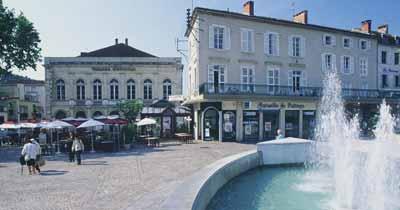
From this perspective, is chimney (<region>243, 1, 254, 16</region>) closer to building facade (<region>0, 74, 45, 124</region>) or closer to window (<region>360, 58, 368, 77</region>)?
window (<region>360, 58, 368, 77</region>)

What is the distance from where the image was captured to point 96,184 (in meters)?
9.86

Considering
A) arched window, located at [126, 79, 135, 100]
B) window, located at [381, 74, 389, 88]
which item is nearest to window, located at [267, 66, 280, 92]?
window, located at [381, 74, 389, 88]

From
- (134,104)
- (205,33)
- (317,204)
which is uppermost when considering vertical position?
(205,33)

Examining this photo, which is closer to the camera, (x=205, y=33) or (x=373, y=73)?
(x=205, y=33)

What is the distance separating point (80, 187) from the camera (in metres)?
9.49

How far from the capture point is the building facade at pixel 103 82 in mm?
37375

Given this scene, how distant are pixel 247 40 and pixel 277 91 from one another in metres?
5.64

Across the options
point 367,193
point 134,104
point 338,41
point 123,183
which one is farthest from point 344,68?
point 123,183

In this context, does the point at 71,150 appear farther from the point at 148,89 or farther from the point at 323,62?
the point at 323,62

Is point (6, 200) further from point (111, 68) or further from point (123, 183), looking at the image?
point (111, 68)

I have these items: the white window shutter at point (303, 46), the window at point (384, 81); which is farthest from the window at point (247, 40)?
the window at point (384, 81)

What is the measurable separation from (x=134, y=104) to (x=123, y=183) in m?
22.6

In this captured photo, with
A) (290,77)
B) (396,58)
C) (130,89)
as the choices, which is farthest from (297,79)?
(130,89)

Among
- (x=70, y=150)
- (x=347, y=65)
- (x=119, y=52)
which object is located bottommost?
(x=70, y=150)
